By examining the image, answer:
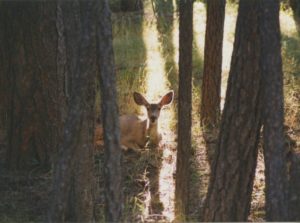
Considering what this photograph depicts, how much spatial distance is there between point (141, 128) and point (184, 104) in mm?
3038

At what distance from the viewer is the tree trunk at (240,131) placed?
5254 millimetres

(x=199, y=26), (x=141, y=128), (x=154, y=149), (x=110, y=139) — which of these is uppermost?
(x=199, y=26)

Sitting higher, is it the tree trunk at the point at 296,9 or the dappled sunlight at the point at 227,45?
the tree trunk at the point at 296,9

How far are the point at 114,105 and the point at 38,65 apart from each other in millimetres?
3386

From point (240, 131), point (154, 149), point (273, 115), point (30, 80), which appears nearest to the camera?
point (273, 115)

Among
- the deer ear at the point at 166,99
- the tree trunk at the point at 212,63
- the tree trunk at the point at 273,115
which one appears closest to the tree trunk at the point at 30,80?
the deer ear at the point at 166,99

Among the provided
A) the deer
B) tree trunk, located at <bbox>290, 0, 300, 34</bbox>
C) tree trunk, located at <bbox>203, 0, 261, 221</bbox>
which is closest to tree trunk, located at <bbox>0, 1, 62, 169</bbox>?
the deer

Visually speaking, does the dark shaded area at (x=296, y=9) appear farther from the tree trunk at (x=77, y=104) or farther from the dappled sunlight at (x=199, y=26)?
the tree trunk at (x=77, y=104)

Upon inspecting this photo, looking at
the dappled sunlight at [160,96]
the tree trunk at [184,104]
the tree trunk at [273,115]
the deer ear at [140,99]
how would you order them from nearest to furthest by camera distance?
the tree trunk at [273,115] < the tree trunk at [184,104] < the dappled sunlight at [160,96] < the deer ear at [140,99]

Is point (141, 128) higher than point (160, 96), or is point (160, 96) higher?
point (160, 96)

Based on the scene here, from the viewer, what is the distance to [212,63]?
31.3ft

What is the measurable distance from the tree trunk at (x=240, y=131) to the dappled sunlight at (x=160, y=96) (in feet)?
4.46

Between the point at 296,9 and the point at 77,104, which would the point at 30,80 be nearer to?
the point at 77,104

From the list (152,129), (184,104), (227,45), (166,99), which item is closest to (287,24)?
(227,45)
